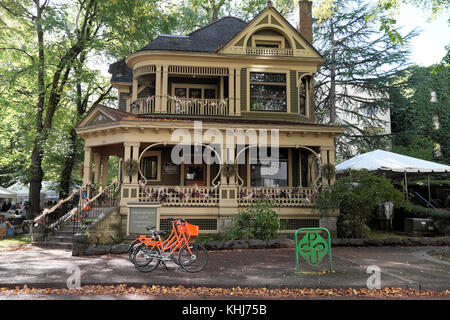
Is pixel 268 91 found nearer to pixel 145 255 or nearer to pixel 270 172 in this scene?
pixel 270 172

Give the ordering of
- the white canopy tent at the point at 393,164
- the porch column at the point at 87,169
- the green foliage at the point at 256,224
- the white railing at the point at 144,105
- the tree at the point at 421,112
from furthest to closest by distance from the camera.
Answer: the tree at the point at 421,112 < the white railing at the point at 144,105 < the white canopy tent at the point at 393,164 < the porch column at the point at 87,169 < the green foliage at the point at 256,224

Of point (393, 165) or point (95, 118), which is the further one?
point (393, 165)

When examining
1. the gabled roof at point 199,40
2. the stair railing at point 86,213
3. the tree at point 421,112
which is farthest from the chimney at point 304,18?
the stair railing at point 86,213

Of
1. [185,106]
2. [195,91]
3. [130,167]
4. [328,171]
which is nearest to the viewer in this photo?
[130,167]

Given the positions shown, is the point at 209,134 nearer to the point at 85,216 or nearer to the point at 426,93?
the point at 85,216

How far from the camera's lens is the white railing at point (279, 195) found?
13089 millimetres

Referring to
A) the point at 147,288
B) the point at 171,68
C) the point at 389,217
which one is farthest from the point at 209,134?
the point at 389,217

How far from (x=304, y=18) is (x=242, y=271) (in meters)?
17.0

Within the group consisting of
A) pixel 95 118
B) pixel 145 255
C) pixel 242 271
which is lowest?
pixel 242 271

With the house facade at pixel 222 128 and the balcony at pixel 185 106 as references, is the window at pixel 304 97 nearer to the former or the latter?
the house facade at pixel 222 128

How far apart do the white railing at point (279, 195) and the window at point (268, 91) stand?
4559mm

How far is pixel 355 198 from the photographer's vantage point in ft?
38.6

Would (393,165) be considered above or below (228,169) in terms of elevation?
above

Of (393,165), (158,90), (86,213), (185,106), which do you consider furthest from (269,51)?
(86,213)
